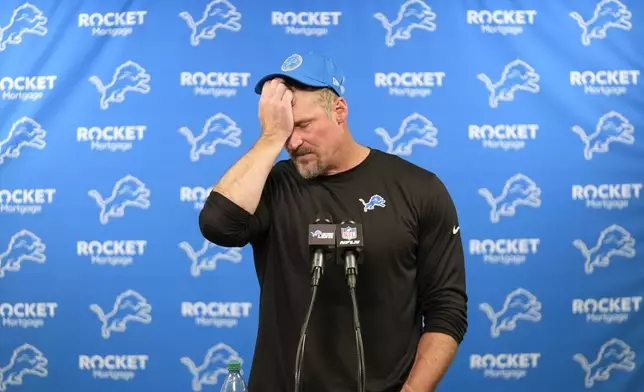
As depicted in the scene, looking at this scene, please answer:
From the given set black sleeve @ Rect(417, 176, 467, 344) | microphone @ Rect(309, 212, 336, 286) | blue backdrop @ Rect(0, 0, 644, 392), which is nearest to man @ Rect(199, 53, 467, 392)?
black sleeve @ Rect(417, 176, 467, 344)

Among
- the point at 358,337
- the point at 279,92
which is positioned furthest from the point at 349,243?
the point at 279,92

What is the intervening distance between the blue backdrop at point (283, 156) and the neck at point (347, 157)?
1.52 m

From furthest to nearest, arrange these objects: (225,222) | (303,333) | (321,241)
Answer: (225,222) → (321,241) → (303,333)

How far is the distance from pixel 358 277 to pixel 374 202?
186mm

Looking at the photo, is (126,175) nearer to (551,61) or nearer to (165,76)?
(165,76)

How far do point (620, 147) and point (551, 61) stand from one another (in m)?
0.51

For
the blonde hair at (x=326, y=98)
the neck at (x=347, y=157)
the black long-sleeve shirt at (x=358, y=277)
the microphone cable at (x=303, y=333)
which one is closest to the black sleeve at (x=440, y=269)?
the black long-sleeve shirt at (x=358, y=277)

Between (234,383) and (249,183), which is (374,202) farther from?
(234,383)

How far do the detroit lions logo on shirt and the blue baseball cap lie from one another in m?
0.27

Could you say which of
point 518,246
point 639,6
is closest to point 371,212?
point 518,246

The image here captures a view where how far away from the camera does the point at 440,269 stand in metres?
1.61

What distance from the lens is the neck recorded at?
1688 millimetres

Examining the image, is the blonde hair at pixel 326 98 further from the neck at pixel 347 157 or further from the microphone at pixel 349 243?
the microphone at pixel 349 243

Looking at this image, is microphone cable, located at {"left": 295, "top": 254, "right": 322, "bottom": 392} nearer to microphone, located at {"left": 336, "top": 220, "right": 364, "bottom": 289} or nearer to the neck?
microphone, located at {"left": 336, "top": 220, "right": 364, "bottom": 289}
